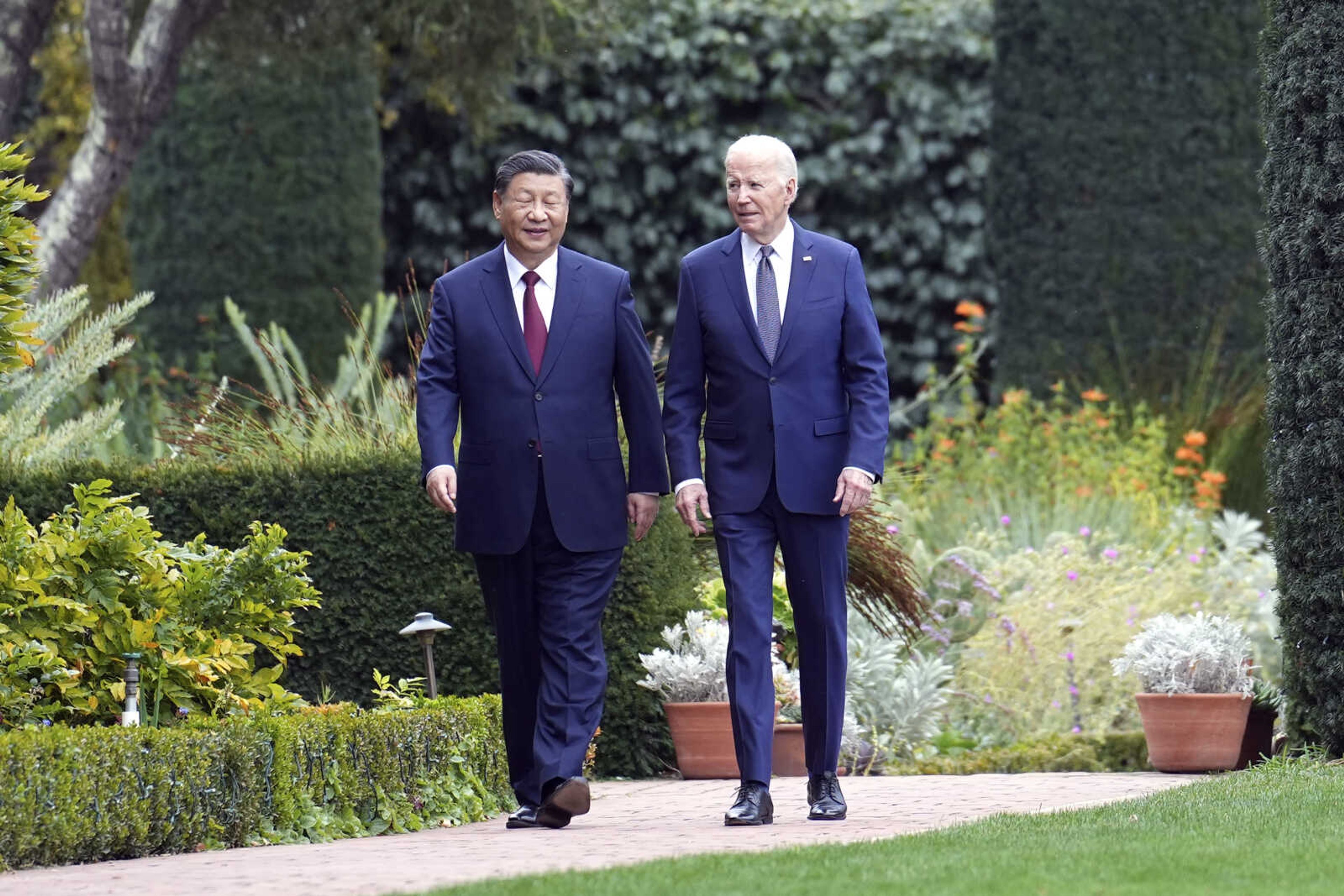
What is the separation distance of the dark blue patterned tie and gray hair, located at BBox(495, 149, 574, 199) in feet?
1.86

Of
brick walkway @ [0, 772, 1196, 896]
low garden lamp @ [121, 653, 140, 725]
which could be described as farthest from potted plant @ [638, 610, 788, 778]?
low garden lamp @ [121, 653, 140, 725]

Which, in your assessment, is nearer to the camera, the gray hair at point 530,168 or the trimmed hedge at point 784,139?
the gray hair at point 530,168

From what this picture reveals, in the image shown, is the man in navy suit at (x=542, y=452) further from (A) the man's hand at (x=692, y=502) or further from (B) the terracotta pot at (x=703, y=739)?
(B) the terracotta pot at (x=703, y=739)

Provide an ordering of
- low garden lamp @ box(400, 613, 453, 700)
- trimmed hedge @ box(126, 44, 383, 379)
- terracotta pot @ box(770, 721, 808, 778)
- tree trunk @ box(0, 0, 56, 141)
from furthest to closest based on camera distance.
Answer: trimmed hedge @ box(126, 44, 383, 379) → tree trunk @ box(0, 0, 56, 141) → terracotta pot @ box(770, 721, 808, 778) → low garden lamp @ box(400, 613, 453, 700)

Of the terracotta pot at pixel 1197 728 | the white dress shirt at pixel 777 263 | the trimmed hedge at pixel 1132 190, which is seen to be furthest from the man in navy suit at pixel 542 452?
the trimmed hedge at pixel 1132 190

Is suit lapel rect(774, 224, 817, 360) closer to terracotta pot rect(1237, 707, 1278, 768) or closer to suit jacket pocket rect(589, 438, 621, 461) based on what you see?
suit jacket pocket rect(589, 438, 621, 461)

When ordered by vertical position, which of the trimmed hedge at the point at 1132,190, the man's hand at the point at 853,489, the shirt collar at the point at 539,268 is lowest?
the man's hand at the point at 853,489

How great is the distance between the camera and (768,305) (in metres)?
5.29

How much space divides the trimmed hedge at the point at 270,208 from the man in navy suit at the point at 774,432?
8.03 m

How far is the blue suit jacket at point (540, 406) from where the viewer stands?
5184mm

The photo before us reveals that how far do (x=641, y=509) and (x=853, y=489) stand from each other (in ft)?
2.02

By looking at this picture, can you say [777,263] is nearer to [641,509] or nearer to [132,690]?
[641,509]

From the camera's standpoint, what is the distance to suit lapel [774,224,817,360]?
5.23 meters

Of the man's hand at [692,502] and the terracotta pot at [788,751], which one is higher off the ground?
the man's hand at [692,502]
